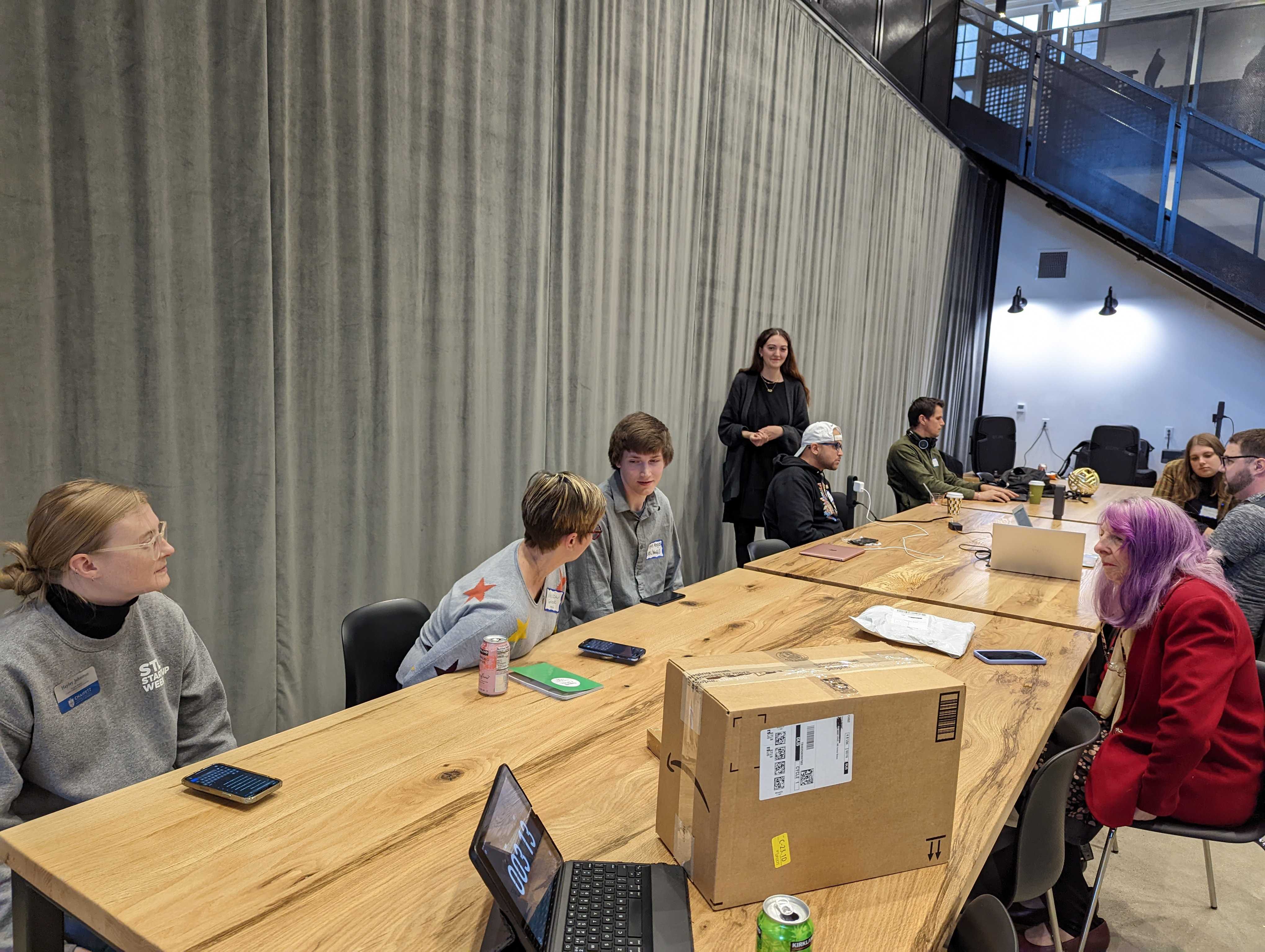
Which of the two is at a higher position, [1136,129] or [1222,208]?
[1136,129]

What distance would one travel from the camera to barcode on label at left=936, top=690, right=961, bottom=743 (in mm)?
1089

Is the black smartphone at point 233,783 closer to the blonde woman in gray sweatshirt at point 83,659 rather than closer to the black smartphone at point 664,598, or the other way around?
the blonde woman in gray sweatshirt at point 83,659

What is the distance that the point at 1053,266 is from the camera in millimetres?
9109

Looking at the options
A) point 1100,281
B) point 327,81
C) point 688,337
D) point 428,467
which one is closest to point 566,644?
point 428,467

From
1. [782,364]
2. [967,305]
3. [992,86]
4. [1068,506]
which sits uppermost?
[992,86]

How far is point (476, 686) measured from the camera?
169cm

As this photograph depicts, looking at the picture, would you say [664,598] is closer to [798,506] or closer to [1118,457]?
[798,506]

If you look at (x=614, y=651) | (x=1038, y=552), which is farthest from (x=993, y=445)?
(x=614, y=651)

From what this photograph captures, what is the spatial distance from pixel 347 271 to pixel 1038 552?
2.68m

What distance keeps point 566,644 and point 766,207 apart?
383cm

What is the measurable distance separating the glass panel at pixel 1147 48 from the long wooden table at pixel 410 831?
348 inches

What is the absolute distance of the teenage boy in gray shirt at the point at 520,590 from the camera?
5.84ft

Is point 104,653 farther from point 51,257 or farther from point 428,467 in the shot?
point 428,467

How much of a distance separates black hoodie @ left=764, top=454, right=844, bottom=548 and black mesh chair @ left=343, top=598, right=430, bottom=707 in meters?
2.03
